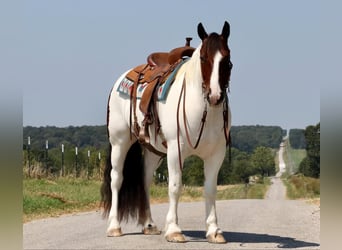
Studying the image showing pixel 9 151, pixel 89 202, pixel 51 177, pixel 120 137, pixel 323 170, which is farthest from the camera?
pixel 51 177

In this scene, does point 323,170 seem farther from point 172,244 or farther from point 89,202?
point 89,202

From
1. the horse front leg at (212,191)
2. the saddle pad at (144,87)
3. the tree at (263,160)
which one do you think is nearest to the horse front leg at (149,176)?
the saddle pad at (144,87)

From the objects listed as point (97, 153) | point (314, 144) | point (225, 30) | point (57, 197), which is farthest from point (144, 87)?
point (97, 153)

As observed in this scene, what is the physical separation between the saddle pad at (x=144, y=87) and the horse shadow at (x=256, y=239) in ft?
5.93

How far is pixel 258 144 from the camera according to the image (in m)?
44.7

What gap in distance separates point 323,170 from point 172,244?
12.3 ft

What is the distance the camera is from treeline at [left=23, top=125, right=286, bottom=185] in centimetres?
2007

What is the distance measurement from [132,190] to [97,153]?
19492 millimetres

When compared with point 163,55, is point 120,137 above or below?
below

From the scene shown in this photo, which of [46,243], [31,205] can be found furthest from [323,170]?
[31,205]

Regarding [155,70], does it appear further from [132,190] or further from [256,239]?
[256,239]

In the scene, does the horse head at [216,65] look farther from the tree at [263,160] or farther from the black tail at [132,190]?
the tree at [263,160]

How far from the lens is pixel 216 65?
20.1 feet

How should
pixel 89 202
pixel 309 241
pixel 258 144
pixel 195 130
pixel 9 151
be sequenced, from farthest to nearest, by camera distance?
pixel 258 144, pixel 89 202, pixel 309 241, pixel 195 130, pixel 9 151
